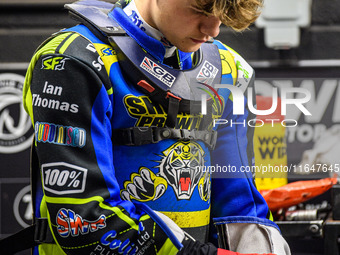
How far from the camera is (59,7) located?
8.77 feet

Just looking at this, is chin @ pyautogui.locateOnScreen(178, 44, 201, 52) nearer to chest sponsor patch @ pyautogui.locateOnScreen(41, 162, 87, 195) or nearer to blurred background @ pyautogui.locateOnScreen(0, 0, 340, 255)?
chest sponsor patch @ pyautogui.locateOnScreen(41, 162, 87, 195)

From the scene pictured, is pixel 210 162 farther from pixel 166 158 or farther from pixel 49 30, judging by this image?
pixel 49 30

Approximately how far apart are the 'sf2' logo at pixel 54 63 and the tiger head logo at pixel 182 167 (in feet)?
0.87

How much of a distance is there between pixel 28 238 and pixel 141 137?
314 millimetres

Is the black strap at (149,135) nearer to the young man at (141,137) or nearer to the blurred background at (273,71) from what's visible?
the young man at (141,137)

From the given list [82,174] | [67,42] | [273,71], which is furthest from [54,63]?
[273,71]

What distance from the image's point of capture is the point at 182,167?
121cm

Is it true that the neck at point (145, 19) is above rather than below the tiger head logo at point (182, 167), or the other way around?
above

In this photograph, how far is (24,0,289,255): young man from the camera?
1.04m

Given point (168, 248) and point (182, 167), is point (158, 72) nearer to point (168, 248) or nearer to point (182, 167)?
point (182, 167)

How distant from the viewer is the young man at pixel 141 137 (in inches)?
41.0

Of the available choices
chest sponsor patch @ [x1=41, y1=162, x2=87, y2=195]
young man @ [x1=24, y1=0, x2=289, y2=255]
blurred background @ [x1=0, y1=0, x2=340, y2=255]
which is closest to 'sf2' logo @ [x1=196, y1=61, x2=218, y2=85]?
young man @ [x1=24, y1=0, x2=289, y2=255]

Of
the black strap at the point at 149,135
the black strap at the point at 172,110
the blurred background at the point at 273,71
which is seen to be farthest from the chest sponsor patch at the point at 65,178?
the blurred background at the point at 273,71

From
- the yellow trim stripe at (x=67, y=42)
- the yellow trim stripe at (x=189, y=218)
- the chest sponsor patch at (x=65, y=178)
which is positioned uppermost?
the yellow trim stripe at (x=67, y=42)
